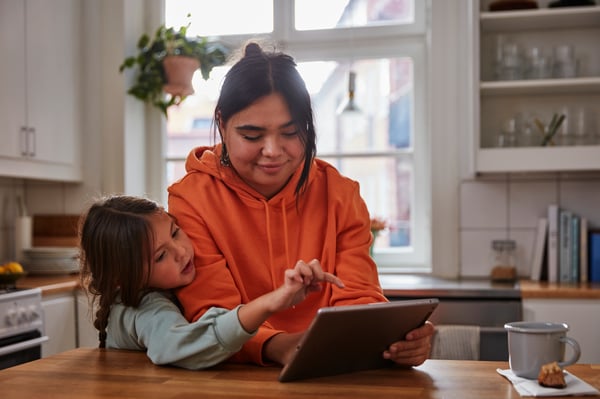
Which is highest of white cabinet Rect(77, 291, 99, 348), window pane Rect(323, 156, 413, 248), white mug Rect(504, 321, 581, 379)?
window pane Rect(323, 156, 413, 248)

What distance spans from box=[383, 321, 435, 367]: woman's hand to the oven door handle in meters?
1.78

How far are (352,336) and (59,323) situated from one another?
2119 mm

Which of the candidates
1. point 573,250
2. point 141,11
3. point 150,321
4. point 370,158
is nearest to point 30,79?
point 141,11

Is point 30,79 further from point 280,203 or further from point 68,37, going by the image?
point 280,203

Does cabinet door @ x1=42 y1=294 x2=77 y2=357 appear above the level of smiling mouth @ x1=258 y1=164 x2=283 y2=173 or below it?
below

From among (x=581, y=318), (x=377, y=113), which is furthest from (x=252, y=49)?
(x=377, y=113)

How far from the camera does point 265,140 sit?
1.47 metres

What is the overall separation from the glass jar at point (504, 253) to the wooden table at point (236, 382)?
202cm

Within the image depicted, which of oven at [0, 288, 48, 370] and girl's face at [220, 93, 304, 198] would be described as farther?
oven at [0, 288, 48, 370]

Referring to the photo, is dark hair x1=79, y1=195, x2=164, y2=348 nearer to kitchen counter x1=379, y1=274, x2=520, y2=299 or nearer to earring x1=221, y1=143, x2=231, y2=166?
earring x1=221, y1=143, x2=231, y2=166

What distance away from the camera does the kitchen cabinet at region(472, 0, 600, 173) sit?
3.04 meters

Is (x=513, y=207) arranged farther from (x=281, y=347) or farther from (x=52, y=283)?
(x=281, y=347)

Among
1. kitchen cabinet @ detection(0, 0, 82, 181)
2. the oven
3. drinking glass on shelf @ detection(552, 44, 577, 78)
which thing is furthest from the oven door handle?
drinking glass on shelf @ detection(552, 44, 577, 78)

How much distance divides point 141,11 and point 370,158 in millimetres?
1413
